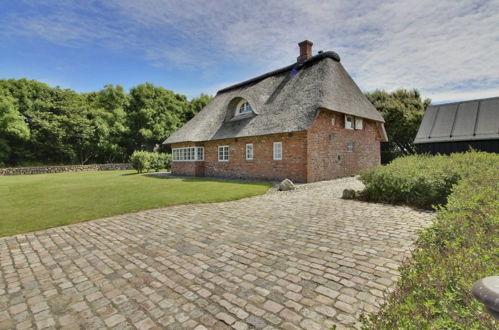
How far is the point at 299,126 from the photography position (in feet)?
45.1

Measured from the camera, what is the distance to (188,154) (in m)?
21.2

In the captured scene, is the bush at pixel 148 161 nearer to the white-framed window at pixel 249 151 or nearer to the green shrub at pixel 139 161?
the green shrub at pixel 139 161

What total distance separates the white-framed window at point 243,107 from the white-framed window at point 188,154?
14.6 ft

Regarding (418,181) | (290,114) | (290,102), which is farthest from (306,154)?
(418,181)

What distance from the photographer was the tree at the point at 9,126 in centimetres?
2700

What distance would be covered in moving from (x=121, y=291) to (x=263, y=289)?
1.88m

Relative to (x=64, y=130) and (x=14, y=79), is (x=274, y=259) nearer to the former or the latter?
(x=64, y=130)

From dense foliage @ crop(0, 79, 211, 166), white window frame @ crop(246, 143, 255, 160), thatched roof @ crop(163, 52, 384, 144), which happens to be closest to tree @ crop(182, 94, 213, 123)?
dense foliage @ crop(0, 79, 211, 166)

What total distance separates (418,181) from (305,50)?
14.8 metres

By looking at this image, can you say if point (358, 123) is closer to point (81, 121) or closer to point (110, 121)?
point (110, 121)

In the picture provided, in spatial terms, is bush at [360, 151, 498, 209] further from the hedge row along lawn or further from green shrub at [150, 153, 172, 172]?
green shrub at [150, 153, 172, 172]

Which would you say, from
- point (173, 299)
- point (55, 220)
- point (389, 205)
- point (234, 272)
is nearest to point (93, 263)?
point (173, 299)

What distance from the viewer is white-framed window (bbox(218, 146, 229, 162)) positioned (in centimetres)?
1873

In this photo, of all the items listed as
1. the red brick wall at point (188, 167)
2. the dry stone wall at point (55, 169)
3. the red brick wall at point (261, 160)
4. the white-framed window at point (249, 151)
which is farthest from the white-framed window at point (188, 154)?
the dry stone wall at point (55, 169)
